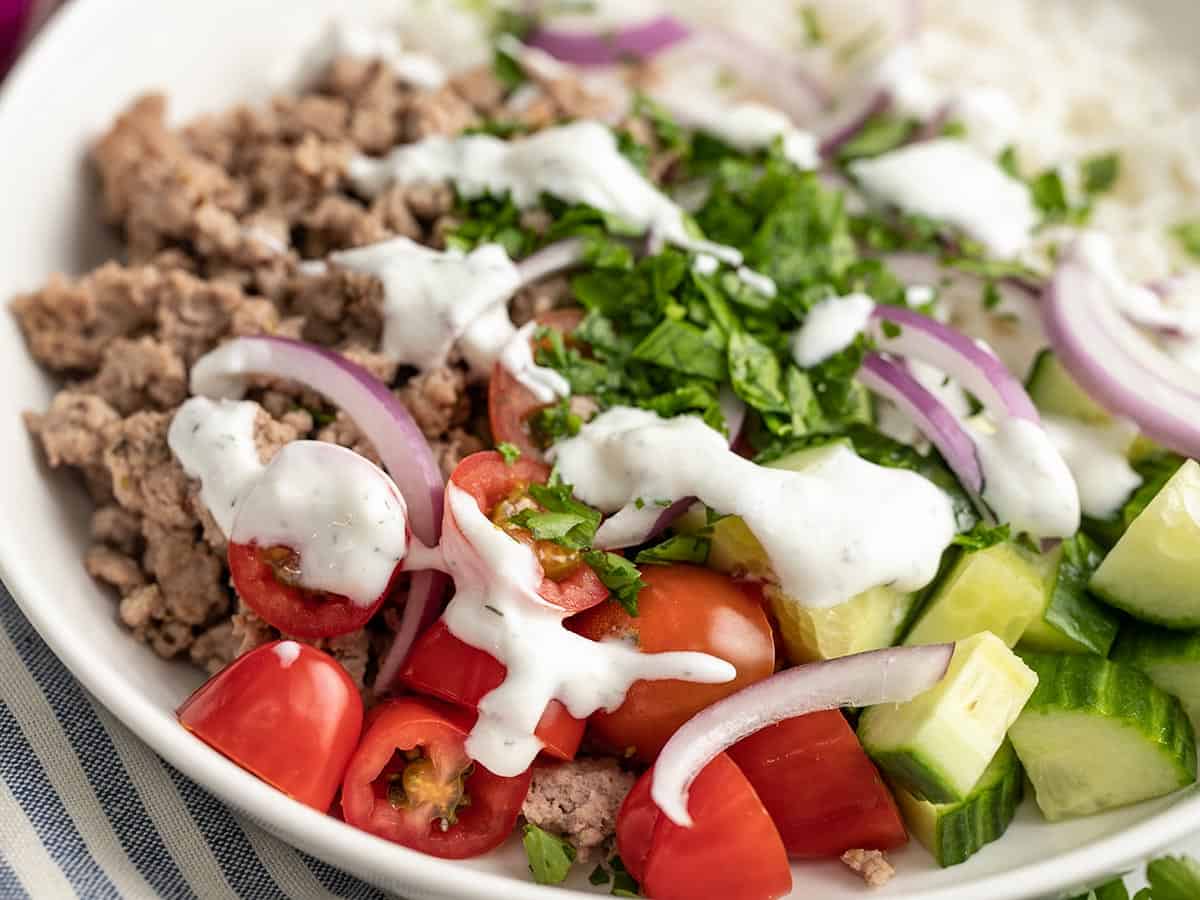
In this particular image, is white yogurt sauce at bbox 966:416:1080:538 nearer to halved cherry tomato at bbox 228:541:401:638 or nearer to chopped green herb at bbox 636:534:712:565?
chopped green herb at bbox 636:534:712:565

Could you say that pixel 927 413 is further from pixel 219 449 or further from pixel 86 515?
pixel 86 515

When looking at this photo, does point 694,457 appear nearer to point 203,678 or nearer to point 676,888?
point 676,888

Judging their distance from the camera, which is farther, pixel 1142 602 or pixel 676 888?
pixel 1142 602

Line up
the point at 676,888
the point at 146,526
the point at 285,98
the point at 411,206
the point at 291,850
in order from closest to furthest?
the point at 676,888 < the point at 291,850 < the point at 146,526 < the point at 411,206 < the point at 285,98

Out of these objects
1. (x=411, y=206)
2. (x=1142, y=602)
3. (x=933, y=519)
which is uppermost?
(x=411, y=206)

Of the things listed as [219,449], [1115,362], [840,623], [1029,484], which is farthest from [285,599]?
[1115,362]

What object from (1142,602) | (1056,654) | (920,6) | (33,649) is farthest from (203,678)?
(920,6)

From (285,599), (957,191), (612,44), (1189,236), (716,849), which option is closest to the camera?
(716,849)

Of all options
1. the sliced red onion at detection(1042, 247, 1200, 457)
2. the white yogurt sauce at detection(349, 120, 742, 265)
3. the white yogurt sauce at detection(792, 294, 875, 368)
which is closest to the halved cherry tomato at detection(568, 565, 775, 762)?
the white yogurt sauce at detection(792, 294, 875, 368)
